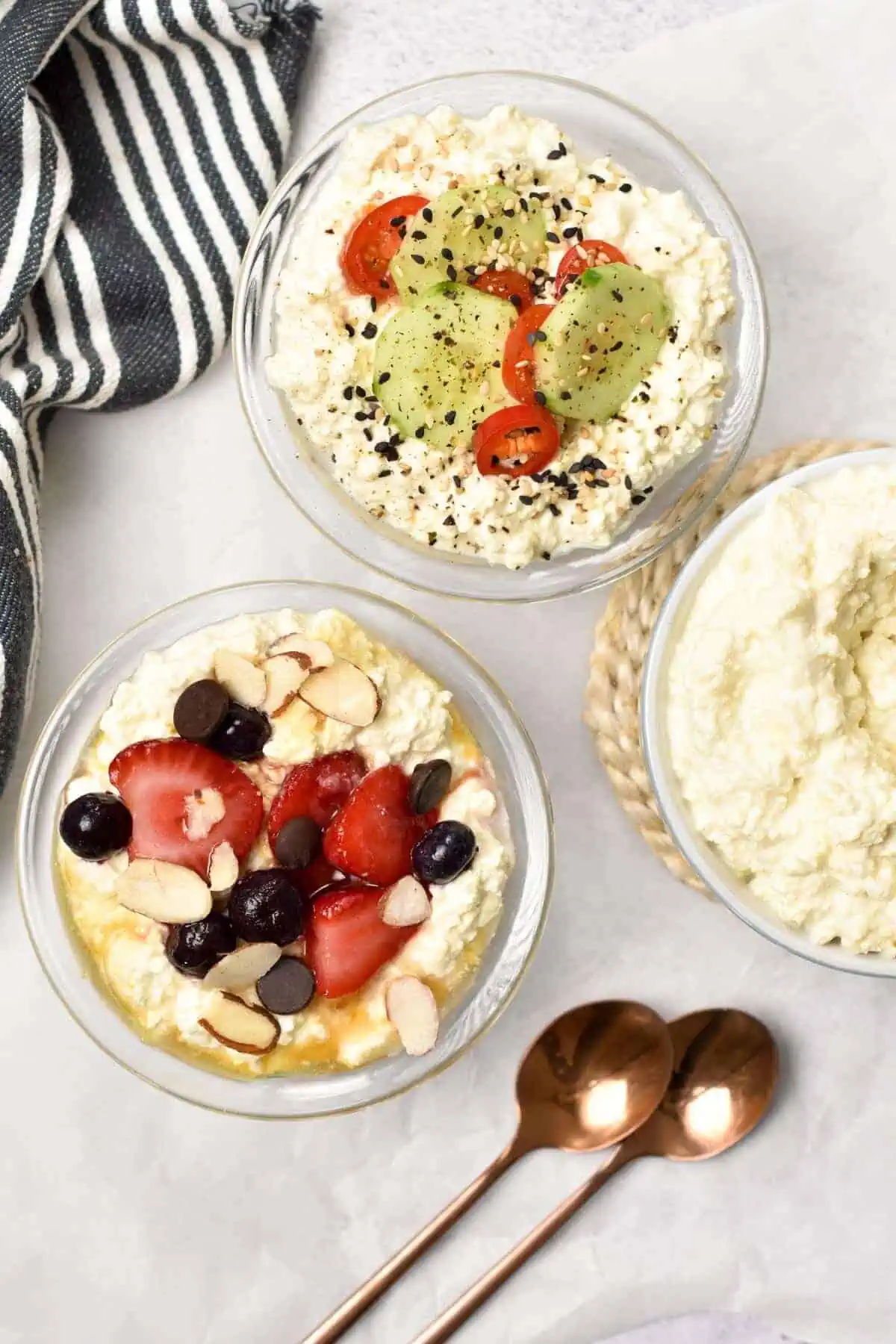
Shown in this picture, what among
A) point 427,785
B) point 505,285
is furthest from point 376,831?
point 505,285

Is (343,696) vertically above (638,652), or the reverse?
(343,696)

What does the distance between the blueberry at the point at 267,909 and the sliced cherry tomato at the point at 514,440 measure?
67 cm

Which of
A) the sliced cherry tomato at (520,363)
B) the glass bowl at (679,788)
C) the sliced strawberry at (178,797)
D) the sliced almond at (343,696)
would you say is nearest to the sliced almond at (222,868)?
the sliced strawberry at (178,797)

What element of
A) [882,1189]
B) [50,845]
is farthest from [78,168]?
[882,1189]

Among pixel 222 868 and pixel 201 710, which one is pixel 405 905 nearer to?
pixel 222 868

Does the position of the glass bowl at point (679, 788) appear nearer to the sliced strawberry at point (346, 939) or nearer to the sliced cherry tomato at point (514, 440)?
the sliced cherry tomato at point (514, 440)

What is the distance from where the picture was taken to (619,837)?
215 cm

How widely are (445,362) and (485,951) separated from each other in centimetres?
92

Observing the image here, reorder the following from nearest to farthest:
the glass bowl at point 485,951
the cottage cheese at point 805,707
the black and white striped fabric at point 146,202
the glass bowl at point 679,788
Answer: the cottage cheese at point 805,707 < the glass bowl at point 679,788 < the glass bowl at point 485,951 < the black and white striped fabric at point 146,202

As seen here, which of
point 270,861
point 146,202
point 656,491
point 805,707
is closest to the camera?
point 805,707

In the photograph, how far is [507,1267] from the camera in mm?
2088

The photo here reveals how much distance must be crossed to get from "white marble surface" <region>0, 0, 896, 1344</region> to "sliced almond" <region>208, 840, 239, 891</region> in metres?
0.60

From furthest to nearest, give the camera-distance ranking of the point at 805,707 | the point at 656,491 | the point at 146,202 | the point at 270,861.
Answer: the point at 146,202 < the point at 656,491 < the point at 270,861 < the point at 805,707

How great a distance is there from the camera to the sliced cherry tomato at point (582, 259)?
1.73 meters
